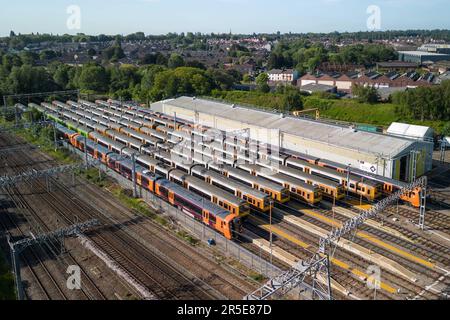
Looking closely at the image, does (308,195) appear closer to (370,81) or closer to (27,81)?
(370,81)

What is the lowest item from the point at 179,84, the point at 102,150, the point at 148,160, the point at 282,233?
the point at 282,233

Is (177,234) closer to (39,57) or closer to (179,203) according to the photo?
(179,203)

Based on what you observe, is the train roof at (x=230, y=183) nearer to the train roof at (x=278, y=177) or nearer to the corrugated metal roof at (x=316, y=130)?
the train roof at (x=278, y=177)

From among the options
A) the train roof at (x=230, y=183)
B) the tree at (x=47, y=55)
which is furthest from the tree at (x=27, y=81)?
the train roof at (x=230, y=183)

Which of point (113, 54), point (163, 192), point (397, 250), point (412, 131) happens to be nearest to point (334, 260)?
point (397, 250)

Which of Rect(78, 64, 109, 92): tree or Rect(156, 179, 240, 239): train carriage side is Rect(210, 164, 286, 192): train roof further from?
Rect(78, 64, 109, 92): tree

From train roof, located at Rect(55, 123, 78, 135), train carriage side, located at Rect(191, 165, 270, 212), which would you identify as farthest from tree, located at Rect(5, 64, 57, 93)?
train carriage side, located at Rect(191, 165, 270, 212)

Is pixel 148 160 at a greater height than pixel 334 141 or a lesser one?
lesser
